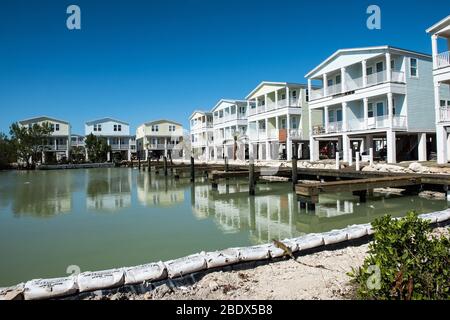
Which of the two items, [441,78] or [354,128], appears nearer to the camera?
[441,78]

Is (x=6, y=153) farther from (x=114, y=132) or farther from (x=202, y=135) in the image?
(x=202, y=135)

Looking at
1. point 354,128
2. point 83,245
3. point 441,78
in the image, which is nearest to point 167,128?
point 354,128

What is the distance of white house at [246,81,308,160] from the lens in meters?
36.7

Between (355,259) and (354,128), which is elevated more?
(354,128)

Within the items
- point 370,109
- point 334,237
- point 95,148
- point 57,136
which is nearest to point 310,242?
point 334,237

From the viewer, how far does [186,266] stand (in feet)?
17.4

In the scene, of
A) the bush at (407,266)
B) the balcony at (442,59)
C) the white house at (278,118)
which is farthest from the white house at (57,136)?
the bush at (407,266)

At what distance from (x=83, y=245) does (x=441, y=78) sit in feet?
69.6

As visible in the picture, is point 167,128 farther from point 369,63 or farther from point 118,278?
point 118,278

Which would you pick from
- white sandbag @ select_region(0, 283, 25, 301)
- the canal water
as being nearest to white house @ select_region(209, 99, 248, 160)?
the canal water

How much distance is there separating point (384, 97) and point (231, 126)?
89.0ft

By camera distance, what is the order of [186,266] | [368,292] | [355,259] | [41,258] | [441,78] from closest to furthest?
[368,292]
[186,266]
[355,259]
[41,258]
[441,78]

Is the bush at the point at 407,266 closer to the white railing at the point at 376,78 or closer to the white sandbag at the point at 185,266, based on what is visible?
the white sandbag at the point at 185,266

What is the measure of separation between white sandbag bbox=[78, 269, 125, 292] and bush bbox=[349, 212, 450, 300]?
3306mm
